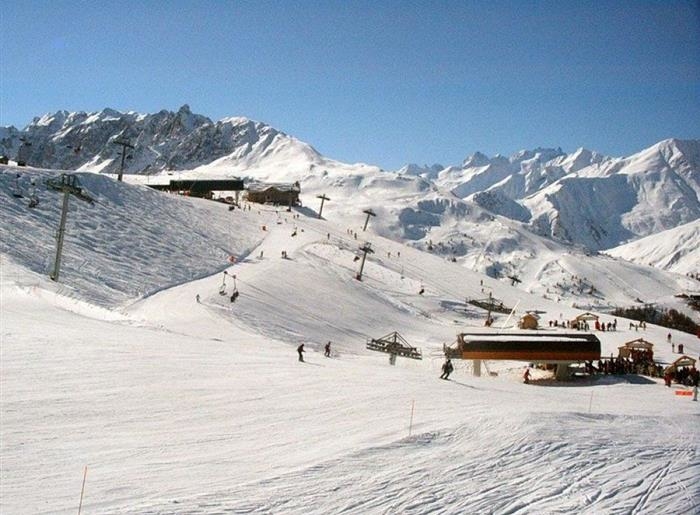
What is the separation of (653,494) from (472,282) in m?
55.2

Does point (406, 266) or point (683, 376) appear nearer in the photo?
point (683, 376)

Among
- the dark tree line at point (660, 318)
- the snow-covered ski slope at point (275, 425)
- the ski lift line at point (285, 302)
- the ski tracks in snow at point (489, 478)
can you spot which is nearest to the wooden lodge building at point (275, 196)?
the dark tree line at point (660, 318)

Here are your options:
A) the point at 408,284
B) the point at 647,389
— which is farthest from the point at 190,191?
the point at 647,389

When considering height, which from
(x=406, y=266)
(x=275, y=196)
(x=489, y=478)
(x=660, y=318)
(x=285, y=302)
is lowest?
(x=489, y=478)

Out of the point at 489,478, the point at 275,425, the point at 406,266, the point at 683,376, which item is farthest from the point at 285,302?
the point at 489,478

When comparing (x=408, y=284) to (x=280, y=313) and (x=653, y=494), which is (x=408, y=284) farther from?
(x=653, y=494)

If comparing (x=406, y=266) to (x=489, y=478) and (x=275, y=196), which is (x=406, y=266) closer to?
(x=275, y=196)

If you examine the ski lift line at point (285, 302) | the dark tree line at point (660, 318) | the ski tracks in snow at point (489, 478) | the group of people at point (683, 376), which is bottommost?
the ski tracks in snow at point (489, 478)

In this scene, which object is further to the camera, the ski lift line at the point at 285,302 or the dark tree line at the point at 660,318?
the dark tree line at the point at 660,318

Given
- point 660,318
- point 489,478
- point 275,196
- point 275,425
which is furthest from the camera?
point 275,196

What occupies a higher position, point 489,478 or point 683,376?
point 683,376

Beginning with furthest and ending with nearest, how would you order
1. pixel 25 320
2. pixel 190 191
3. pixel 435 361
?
pixel 190 191 → pixel 435 361 → pixel 25 320

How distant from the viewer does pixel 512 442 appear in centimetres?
1476

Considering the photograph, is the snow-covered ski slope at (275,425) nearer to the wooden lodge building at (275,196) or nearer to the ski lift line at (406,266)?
the ski lift line at (406,266)
